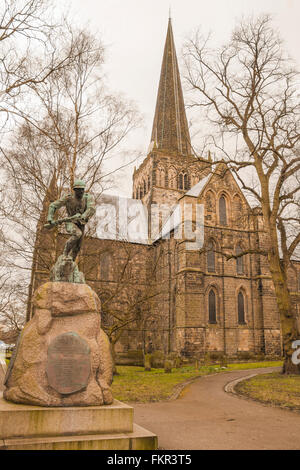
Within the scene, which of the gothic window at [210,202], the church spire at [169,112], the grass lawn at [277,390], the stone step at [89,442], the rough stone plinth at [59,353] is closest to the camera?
the stone step at [89,442]

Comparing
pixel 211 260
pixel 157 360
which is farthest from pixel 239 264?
pixel 157 360

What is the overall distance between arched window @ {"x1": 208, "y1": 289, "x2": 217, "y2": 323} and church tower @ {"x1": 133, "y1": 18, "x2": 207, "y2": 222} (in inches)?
571

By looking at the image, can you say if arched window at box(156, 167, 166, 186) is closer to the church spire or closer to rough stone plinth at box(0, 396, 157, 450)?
the church spire

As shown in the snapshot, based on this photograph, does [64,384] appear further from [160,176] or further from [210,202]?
[160,176]

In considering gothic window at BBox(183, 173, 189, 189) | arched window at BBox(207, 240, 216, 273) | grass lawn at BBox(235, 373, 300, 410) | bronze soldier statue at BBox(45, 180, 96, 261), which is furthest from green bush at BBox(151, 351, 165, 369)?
gothic window at BBox(183, 173, 189, 189)

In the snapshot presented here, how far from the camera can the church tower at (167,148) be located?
1676 inches

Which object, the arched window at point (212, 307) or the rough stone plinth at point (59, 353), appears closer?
the rough stone plinth at point (59, 353)

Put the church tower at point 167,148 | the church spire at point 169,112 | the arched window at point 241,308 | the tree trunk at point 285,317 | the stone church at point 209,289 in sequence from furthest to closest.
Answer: the church spire at point 169,112 → the church tower at point 167,148 → the arched window at point 241,308 → the stone church at point 209,289 → the tree trunk at point 285,317

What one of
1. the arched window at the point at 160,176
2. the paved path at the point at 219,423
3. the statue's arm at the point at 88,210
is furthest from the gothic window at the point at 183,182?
the statue's arm at the point at 88,210

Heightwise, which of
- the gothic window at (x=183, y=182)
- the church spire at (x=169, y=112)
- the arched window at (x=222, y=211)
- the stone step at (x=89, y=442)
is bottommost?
the stone step at (x=89, y=442)

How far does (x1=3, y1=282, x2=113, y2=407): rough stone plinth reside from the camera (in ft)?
17.0

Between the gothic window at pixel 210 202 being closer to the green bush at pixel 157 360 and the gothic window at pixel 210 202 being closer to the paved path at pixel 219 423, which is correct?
the green bush at pixel 157 360
